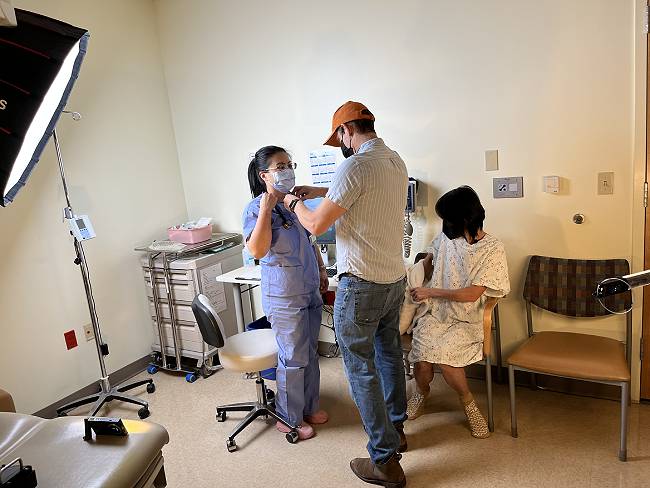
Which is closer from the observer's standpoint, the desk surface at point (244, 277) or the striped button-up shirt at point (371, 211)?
the striped button-up shirt at point (371, 211)

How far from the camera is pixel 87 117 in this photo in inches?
127

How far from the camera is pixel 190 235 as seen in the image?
11.4 ft

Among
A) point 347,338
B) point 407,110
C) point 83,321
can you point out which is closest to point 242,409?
point 347,338

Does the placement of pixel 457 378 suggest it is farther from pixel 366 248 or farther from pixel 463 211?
pixel 366 248

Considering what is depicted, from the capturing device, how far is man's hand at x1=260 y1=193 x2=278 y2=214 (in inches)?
89.9

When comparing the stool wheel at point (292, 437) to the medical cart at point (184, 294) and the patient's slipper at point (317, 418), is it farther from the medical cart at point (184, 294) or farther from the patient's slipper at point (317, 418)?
the medical cart at point (184, 294)

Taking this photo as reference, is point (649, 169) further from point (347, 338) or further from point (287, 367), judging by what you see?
point (287, 367)

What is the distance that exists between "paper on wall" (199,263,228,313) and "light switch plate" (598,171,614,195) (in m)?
2.34

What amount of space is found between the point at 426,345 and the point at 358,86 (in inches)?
62.1

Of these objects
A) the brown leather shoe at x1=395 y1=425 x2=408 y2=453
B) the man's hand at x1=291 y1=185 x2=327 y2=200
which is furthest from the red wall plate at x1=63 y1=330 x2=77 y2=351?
the brown leather shoe at x1=395 y1=425 x2=408 y2=453

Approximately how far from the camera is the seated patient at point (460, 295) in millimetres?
2369

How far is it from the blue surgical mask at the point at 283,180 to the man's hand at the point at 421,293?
797 mm

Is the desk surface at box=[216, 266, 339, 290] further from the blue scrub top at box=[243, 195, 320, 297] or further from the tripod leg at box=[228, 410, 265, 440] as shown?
the tripod leg at box=[228, 410, 265, 440]

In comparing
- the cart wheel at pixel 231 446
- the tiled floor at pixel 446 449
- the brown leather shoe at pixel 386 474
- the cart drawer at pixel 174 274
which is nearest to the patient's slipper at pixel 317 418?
the tiled floor at pixel 446 449
